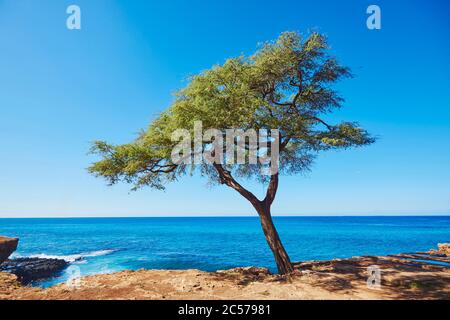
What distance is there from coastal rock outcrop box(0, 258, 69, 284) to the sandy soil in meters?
20.5

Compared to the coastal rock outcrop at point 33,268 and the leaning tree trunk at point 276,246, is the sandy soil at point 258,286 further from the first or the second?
the coastal rock outcrop at point 33,268

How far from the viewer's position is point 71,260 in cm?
3631

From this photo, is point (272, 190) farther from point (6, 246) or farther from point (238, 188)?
point (6, 246)

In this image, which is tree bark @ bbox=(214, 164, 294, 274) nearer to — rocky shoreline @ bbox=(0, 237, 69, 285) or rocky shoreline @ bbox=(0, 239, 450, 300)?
rocky shoreline @ bbox=(0, 239, 450, 300)

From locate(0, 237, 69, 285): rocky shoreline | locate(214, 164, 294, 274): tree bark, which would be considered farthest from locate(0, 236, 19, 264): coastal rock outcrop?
locate(214, 164, 294, 274): tree bark

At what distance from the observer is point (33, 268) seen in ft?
94.8

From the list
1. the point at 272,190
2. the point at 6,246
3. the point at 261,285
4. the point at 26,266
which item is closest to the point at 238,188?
the point at 272,190

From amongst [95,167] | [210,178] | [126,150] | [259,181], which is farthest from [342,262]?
[95,167]

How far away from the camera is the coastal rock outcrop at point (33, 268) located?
26.7 meters

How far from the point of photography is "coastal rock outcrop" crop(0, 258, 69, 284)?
26656 mm

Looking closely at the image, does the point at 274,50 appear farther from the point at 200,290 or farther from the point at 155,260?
the point at 155,260

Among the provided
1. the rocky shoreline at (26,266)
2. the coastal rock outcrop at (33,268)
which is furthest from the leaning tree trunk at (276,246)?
the coastal rock outcrop at (33,268)

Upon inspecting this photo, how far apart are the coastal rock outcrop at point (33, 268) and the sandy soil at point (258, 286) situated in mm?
20547
